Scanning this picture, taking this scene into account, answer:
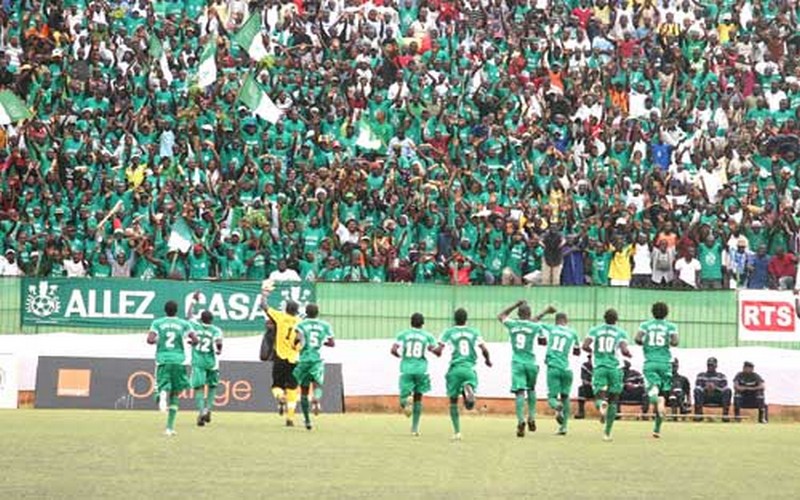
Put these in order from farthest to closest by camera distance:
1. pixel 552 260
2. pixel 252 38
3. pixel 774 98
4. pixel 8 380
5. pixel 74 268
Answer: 1. pixel 252 38
2. pixel 774 98
3. pixel 74 268
4. pixel 552 260
5. pixel 8 380

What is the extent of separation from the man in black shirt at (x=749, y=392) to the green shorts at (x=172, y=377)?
11.7 meters

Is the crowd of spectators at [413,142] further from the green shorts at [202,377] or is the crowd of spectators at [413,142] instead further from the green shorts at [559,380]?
the green shorts at [559,380]

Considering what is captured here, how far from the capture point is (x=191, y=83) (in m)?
42.7

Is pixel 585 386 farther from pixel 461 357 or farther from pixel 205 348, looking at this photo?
pixel 205 348

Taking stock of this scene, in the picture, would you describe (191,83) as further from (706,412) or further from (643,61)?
(706,412)

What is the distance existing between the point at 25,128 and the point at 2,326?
568cm

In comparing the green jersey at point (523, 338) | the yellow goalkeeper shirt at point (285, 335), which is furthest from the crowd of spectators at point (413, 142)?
the green jersey at point (523, 338)

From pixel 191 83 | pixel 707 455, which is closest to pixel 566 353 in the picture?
pixel 707 455

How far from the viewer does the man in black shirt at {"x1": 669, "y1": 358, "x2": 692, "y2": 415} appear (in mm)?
36438

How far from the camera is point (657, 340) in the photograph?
98.4ft

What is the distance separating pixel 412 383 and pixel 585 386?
7776mm

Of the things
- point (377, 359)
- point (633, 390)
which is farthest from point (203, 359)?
point (633, 390)

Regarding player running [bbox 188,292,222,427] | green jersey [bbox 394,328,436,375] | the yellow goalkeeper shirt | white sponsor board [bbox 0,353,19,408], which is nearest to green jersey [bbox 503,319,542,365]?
green jersey [bbox 394,328,436,375]

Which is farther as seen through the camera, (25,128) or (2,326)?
(25,128)
